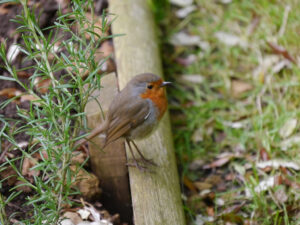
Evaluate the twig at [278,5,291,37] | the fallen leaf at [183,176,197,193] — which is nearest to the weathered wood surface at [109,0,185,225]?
the fallen leaf at [183,176,197,193]

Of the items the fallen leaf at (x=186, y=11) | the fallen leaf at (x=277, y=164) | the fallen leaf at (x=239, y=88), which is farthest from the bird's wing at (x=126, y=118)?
the fallen leaf at (x=186, y=11)

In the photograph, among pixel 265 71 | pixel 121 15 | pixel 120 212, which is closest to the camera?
pixel 120 212

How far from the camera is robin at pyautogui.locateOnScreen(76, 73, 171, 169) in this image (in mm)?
2818

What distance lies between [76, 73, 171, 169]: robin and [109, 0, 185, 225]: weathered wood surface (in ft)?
0.40

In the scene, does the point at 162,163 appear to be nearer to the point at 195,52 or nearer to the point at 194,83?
the point at 194,83

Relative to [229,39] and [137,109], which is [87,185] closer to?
[137,109]

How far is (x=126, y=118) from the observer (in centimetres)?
287

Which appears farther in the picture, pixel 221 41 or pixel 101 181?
pixel 221 41

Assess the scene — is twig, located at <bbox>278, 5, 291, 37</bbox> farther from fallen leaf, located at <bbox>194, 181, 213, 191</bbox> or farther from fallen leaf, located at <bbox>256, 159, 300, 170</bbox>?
fallen leaf, located at <bbox>194, 181, 213, 191</bbox>

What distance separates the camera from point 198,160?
12.2 ft

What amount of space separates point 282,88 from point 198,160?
42.7 inches

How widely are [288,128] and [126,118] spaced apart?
1.50 m

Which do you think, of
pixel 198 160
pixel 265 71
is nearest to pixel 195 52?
pixel 265 71

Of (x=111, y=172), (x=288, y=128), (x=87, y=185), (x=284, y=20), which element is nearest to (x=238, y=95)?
(x=288, y=128)
